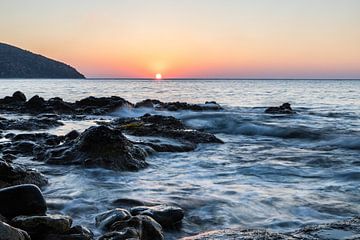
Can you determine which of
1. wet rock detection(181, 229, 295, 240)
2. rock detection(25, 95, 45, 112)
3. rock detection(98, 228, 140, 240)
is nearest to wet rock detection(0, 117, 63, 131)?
rock detection(25, 95, 45, 112)

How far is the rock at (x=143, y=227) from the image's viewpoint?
523 centimetres

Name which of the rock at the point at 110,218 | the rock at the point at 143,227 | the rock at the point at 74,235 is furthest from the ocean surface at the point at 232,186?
the rock at the point at 74,235

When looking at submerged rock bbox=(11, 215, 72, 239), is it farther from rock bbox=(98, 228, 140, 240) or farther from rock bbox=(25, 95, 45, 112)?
rock bbox=(25, 95, 45, 112)

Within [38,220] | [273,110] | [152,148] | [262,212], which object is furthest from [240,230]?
[273,110]

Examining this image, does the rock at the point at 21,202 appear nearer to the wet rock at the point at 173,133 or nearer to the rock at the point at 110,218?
the rock at the point at 110,218

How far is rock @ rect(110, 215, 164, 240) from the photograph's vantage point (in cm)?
523

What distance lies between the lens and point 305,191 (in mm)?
8062

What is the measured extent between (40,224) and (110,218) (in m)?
0.98

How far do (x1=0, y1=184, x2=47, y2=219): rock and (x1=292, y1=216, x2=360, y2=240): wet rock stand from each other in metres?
3.29

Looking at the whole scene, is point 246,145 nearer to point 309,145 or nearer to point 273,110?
point 309,145

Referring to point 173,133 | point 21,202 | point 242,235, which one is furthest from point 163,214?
point 173,133

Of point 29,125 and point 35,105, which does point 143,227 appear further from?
point 35,105

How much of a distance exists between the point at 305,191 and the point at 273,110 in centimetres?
2045

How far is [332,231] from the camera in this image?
5.49 metres
